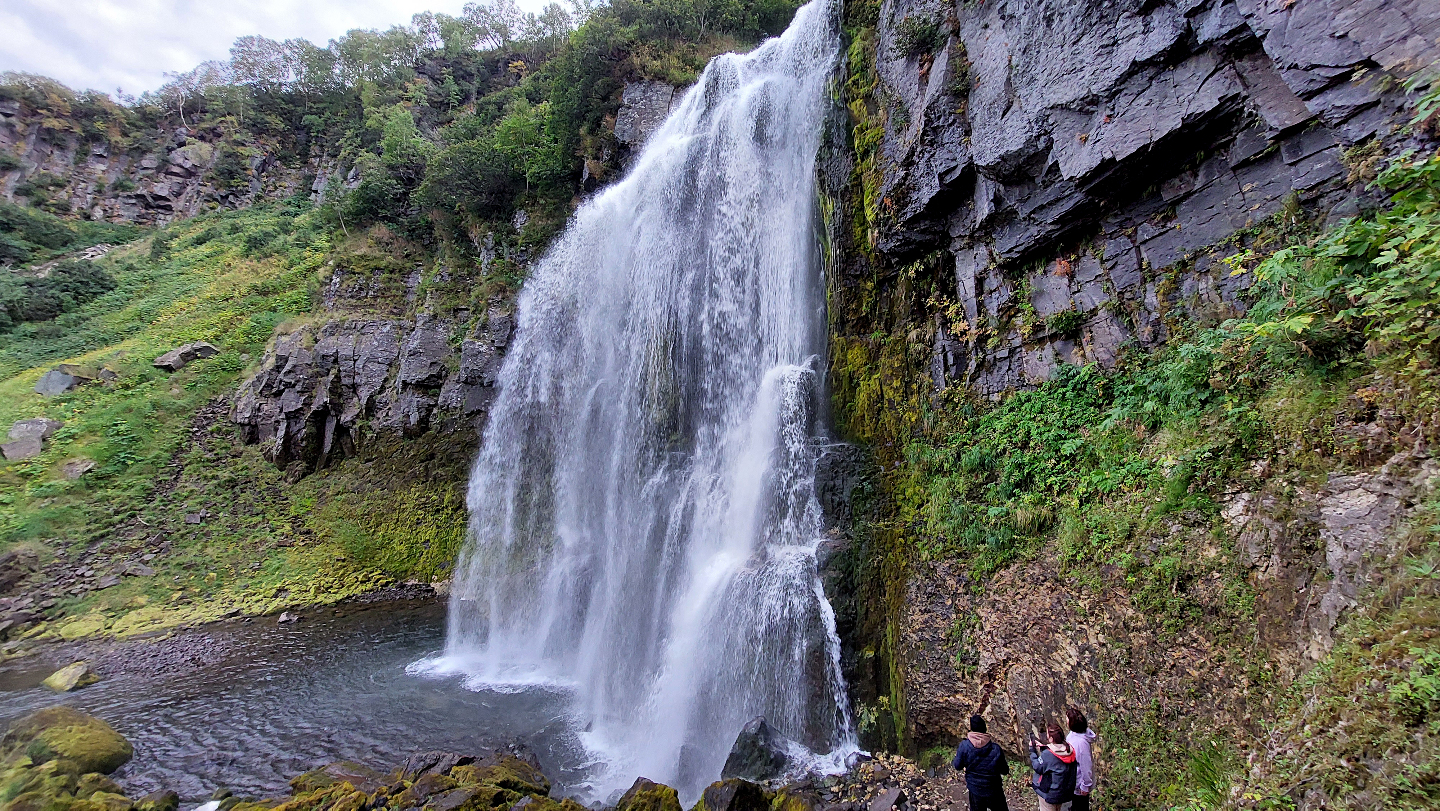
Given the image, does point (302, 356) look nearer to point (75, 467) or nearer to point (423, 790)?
point (75, 467)

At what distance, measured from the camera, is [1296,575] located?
3652 millimetres

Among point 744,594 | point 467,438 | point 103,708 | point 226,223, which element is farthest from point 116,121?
point 744,594

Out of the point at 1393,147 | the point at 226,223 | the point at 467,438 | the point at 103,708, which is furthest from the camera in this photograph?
the point at 226,223

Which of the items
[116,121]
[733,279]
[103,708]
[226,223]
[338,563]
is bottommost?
[103,708]

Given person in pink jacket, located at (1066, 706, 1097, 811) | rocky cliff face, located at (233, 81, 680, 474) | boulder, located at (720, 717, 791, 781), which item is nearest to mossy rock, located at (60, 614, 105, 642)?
rocky cliff face, located at (233, 81, 680, 474)

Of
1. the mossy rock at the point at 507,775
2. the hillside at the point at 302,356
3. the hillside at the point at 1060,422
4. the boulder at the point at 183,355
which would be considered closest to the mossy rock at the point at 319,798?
the mossy rock at the point at 507,775

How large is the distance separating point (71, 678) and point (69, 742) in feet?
18.7

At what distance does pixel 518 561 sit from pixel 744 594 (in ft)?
26.9

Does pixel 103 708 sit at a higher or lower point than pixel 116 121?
lower

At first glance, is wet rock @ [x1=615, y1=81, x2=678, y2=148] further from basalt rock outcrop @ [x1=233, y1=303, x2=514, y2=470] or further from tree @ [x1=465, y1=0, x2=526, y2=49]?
tree @ [x1=465, y1=0, x2=526, y2=49]

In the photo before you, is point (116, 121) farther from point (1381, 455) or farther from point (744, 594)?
point (1381, 455)

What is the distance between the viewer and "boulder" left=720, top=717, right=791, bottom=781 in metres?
6.09

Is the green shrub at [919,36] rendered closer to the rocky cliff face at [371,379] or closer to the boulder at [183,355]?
the rocky cliff face at [371,379]

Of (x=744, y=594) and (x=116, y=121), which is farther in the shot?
(x=116, y=121)
